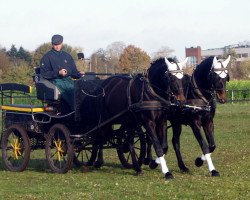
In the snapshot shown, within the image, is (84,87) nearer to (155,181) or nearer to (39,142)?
(39,142)

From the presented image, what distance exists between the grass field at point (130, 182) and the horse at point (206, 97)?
0.57 meters

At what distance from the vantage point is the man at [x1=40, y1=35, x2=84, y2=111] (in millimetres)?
12727

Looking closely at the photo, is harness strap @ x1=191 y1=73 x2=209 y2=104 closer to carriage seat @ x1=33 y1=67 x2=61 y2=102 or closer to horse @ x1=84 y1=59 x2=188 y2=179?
horse @ x1=84 y1=59 x2=188 y2=179

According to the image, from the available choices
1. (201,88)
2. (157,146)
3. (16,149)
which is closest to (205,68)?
(201,88)

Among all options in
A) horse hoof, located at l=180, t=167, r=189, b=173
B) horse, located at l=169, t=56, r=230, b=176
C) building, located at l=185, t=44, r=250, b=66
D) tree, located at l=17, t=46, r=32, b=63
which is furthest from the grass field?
tree, located at l=17, t=46, r=32, b=63

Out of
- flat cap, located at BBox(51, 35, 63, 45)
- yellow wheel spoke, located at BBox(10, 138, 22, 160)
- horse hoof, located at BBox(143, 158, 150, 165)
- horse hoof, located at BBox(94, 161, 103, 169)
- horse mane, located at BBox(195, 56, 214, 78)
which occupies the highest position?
flat cap, located at BBox(51, 35, 63, 45)

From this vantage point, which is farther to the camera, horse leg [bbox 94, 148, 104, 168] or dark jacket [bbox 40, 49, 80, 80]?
horse leg [bbox 94, 148, 104, 168]

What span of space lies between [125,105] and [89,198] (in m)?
3.12

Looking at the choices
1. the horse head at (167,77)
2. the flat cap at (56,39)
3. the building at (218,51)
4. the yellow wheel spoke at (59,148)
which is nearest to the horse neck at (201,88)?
the horse head at (167,77)

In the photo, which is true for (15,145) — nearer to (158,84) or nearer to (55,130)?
(55,130)

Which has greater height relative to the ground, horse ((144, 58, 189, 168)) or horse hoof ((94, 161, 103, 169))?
horse ((144, 58, 189, 168))

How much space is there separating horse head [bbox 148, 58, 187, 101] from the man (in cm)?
202

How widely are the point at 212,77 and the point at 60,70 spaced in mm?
3239

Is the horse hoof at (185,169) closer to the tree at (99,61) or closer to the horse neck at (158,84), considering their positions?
the horse neck at (158,84)
